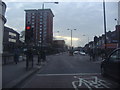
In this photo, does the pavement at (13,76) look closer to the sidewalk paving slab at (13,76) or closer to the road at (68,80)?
the sidewalk paving slab at (13,76)

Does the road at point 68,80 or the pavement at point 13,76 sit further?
the road at point 68,80

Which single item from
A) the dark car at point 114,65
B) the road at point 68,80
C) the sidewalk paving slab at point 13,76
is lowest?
the road at point 68,80

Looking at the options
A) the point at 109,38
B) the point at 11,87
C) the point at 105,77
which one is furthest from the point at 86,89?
the point at 109,38

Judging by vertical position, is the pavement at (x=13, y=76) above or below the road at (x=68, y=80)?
above

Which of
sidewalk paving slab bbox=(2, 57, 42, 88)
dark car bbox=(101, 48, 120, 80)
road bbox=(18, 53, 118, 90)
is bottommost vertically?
road bbox=(18, 53, 118, 90)

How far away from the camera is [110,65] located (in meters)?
10.2

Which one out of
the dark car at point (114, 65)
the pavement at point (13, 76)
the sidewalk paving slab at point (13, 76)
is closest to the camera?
the dark car at point (114, 65)

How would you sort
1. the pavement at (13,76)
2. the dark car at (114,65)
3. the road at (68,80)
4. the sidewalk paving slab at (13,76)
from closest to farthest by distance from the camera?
the dark car at (114,65)
the pavement at (13,76)
the sidewalk paving slab at (13,76)
the road at (68,80)

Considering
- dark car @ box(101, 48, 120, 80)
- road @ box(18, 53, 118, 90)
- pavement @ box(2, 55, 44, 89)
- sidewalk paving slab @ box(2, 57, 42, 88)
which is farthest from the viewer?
road @ box(18, 53, 118, 90)

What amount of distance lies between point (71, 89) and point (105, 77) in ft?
12.9

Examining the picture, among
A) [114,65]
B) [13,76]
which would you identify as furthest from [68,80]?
[13,76]

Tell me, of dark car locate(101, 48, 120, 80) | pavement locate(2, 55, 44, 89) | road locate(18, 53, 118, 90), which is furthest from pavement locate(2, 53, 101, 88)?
dark car locate(101, 48, 120, 80)

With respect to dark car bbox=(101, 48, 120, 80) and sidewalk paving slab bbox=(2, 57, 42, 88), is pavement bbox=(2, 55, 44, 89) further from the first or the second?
dark car bbox=(101, 48, 120, 80)

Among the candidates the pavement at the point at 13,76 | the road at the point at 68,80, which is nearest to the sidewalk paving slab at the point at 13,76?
the pavement at the point at 13,76
